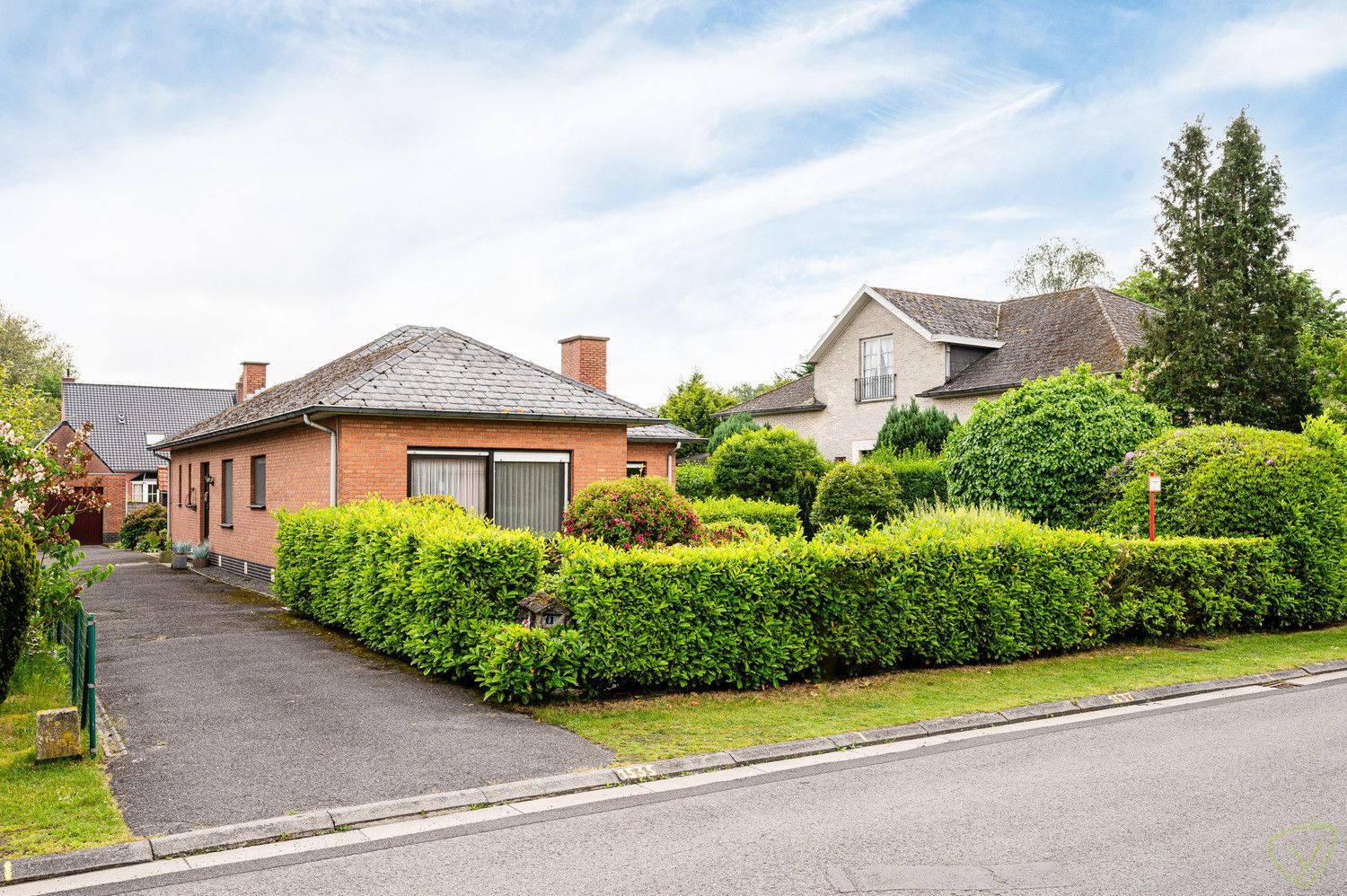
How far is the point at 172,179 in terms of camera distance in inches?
604

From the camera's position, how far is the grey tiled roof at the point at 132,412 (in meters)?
49.2

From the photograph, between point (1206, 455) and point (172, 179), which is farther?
point (172, 179)

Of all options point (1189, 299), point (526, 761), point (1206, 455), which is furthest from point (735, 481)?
point (526, 761)

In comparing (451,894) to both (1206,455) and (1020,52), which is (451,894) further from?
(1020,52)

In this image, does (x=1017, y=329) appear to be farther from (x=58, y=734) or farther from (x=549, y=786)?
(x=58, y=734)

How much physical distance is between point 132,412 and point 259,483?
122ft

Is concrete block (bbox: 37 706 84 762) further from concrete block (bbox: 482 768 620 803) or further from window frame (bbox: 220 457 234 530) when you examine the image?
window frame (bbox: 220 457 234 530)

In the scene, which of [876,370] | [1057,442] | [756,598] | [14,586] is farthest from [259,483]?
[876,370]

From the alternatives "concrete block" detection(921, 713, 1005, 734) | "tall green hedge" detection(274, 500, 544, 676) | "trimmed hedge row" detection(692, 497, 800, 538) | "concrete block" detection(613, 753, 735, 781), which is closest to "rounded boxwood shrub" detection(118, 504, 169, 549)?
"trimmed hedge row" detection(692, 497, 800, 538)

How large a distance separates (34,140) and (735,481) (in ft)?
61.3

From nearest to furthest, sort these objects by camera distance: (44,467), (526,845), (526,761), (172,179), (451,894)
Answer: (451,894) < (526,845) < (526,761) < (44,467) < (172,179)

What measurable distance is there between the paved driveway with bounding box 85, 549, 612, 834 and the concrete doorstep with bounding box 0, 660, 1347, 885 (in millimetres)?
184

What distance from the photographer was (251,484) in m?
21.0

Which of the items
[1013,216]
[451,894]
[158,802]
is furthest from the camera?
[1013,216]
